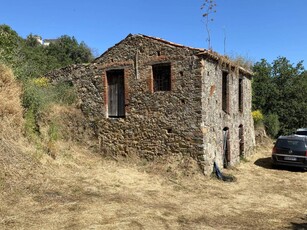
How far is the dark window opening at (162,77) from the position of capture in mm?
11508

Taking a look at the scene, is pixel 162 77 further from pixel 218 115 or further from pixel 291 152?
pixel 291 152

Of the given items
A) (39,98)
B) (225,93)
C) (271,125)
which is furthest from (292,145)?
(39,98)

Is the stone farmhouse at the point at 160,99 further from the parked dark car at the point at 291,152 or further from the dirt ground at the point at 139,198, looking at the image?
the parked dark car at the point at 291,152

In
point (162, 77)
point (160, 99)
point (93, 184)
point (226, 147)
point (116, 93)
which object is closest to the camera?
point (93, 184)

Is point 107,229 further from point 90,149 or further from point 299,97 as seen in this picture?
point 299,97

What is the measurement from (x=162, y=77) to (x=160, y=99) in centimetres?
87

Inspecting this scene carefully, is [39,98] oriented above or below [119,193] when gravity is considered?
above

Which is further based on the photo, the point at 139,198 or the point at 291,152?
the point at 291,152

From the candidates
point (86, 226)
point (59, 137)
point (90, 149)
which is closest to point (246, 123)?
point (90, 149)

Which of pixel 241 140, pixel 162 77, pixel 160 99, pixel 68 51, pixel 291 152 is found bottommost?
pixel 291 152

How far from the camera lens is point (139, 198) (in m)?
8.33

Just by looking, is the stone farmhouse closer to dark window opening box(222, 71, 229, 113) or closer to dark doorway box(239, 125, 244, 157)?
dark window opening box(222, 71, 229, 113)

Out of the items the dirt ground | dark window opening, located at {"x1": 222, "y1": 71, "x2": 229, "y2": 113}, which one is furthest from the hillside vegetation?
dark window opening, located at {"x1": 222, "y1": 71, "x2": 229, "y2": 113}

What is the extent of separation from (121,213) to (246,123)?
10.9m
